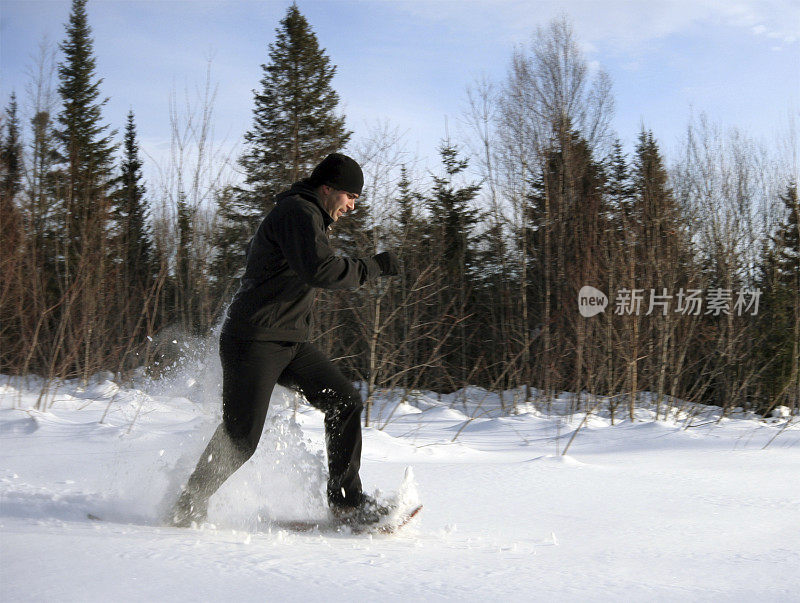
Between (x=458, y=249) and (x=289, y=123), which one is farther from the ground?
(x=289, y=123)

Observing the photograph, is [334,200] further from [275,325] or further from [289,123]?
[289,123]

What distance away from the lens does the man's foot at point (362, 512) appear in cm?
277

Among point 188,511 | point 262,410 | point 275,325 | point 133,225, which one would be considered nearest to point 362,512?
point 262,410

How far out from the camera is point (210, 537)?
8.04ft

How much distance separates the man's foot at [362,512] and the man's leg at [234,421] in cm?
46

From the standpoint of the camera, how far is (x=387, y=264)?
2793 mm

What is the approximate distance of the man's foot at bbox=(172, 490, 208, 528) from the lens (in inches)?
106

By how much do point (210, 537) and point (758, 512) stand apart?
2518 millimetres

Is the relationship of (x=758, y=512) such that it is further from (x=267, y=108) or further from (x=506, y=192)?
(x=267, y=108)

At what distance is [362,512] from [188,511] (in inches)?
27.8

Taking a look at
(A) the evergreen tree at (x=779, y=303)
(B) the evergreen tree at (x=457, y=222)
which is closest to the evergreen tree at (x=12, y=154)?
(B) the evergreen tree at (x=457, y=222)

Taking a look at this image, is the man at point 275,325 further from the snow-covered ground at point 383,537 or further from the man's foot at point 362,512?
the snow-covered ground at point 383,537

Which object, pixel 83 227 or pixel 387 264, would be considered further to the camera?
pixel 83 227

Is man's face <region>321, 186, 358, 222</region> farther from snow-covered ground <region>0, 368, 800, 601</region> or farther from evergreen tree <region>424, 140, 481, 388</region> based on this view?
evergreen tree <region>424, 140, 481, 388</region>
